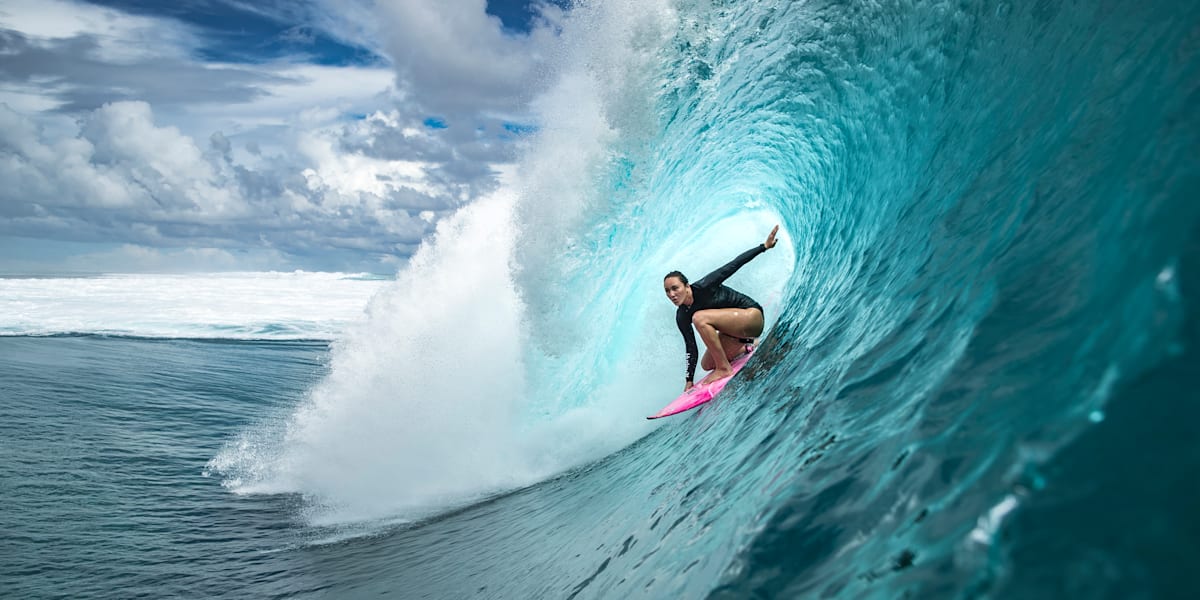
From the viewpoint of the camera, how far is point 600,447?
29.2 feet

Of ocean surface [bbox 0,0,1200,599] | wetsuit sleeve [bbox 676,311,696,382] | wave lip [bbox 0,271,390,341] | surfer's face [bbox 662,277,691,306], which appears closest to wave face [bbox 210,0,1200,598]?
ocean surface [bbox 0,0,1200,599]

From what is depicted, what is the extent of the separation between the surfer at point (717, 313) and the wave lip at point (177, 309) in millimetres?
20735

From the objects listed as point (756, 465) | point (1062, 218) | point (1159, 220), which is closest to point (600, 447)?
point (756, 465)

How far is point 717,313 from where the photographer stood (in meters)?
6.81

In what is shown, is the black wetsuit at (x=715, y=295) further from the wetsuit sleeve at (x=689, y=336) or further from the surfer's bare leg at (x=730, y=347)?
the surfer's bare leg at (x=730, y=347)

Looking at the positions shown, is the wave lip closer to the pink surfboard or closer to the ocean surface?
the ocean surface

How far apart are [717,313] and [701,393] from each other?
3.00 ft

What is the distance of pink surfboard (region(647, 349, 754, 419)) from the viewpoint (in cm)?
711

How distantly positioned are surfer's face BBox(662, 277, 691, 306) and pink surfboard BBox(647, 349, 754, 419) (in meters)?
1.01

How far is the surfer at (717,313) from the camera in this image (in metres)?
6.53

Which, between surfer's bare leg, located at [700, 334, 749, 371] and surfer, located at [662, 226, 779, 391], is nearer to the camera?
surfer, located at [662, 226, 779, 391]

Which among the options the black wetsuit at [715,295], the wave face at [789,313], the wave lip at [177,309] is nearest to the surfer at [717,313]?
A: the black wetsuit at [715,295]

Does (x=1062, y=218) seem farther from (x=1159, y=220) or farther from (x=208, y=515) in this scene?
(x=208, y=515)

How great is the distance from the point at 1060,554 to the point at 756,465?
99.8 inches
